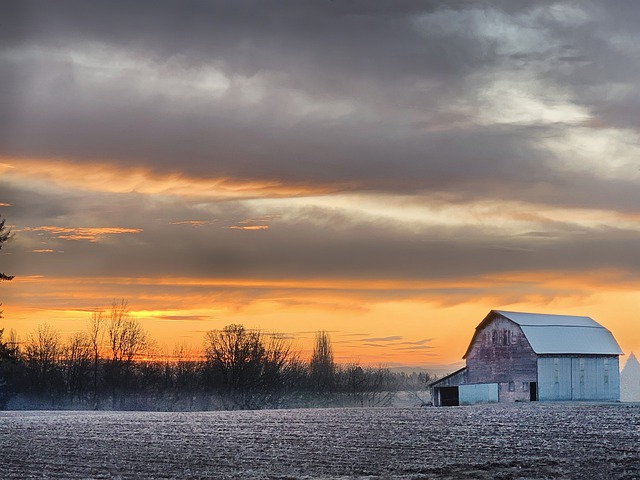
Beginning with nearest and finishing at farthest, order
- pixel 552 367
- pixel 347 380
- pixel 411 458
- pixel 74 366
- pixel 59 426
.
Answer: pixel 411 458, pixel 59 426, pixel 552 367, pixel 74 366, pixel 347 380

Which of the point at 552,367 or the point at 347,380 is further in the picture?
the point at 347,380

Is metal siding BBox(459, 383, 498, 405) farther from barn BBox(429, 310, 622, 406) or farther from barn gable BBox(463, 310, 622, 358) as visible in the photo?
barn gable BBox(463, 310, 622, 358)

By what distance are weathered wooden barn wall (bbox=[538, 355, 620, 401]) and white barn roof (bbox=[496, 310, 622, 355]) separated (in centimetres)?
73

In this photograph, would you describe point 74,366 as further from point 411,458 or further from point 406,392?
point 411,458

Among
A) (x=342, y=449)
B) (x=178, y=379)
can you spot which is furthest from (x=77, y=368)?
(x=342, y=449)

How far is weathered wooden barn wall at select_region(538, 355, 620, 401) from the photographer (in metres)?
79.7

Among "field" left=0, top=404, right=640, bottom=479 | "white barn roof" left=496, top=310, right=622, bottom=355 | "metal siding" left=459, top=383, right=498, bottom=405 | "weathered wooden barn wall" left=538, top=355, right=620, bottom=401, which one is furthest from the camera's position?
"white barn roof" left=496, top=310, right=622, bottom=355

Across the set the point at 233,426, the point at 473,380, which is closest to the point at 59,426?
the point at 233,426

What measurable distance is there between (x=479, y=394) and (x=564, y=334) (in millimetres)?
10310

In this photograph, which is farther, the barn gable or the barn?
the barn gable

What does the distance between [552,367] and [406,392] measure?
262 feet

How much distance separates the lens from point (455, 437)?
3872cm

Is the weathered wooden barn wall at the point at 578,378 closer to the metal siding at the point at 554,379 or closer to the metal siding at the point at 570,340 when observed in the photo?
the metal siding at the point at 554,379

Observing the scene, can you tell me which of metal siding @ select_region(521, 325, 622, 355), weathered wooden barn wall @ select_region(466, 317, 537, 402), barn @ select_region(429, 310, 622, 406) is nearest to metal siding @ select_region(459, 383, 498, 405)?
barn @ select_region(429, 310, 622, 406)
